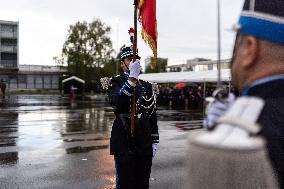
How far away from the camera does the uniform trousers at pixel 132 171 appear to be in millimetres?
3838

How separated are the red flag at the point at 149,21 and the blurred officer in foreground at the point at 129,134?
282mm

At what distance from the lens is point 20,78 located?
245 feet

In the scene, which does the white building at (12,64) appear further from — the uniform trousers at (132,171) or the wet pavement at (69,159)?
the uniform trousers at (132,171)

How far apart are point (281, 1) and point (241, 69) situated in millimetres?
191

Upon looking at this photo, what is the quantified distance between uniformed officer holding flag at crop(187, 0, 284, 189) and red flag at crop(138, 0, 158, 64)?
9.43ft

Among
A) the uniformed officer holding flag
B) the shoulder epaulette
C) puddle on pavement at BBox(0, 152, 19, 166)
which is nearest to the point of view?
the uniformed officer holding flag

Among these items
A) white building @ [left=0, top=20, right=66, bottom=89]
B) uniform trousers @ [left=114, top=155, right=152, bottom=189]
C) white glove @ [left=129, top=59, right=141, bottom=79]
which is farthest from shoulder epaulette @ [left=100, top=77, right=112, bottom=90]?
white building @ [left=0, top=20, right=66, bottom=89]

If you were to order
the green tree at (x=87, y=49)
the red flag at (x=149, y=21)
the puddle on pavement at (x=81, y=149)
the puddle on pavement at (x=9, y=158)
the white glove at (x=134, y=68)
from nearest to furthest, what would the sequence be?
1. the white glove at (x=134, y=68)
2. the red flag at (x=149, y=21)
3. the puddle on pavement at (x=9, y=158)
4. the puddle on pavement at (x=81, y=149)
5. the green tree at (x=87, y=49)

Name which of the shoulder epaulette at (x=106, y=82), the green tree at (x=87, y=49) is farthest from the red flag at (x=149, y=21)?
the green tree at (x=87, y=49)

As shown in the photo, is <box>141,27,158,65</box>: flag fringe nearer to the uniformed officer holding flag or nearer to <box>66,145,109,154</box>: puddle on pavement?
the uniformed officer holding flag

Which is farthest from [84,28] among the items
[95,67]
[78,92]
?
[78,92]

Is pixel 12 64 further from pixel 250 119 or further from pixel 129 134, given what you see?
pixel 250 119

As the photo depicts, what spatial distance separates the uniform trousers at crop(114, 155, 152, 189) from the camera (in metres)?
3.84

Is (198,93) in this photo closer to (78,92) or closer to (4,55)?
(78,92)
